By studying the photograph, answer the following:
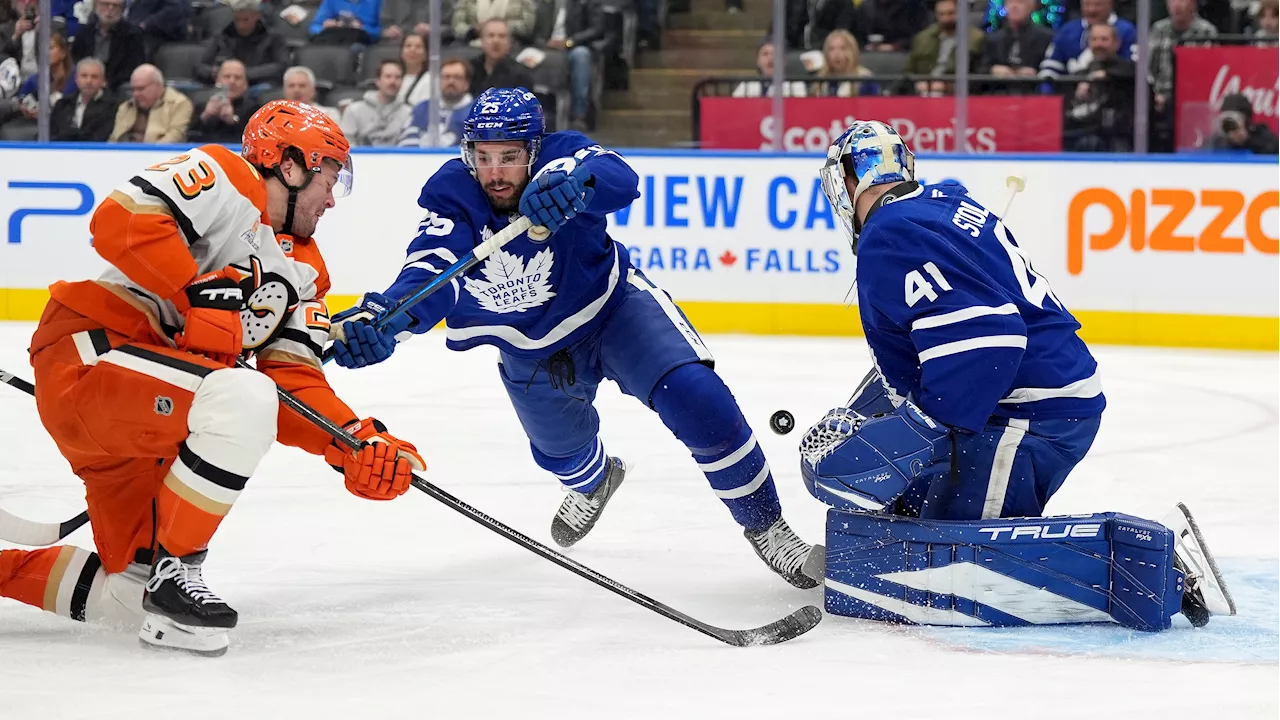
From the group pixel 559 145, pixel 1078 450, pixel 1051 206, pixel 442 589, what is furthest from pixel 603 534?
pixel 1051 206

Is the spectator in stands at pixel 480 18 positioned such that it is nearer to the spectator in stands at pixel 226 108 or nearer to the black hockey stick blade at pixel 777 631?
the spectator in stands at pixel 226 108

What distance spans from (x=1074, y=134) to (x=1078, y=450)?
14.6 feet

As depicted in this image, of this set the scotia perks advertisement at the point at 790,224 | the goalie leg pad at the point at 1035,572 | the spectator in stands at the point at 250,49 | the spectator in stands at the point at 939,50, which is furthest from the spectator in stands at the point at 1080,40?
the goalie leg pad at the point at 1035,572

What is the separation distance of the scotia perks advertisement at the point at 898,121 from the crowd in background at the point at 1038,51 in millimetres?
43

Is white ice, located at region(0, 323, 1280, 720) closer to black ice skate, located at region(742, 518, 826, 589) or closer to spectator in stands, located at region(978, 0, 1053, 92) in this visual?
black ice skate, located at region(742, 518, 826, 589)

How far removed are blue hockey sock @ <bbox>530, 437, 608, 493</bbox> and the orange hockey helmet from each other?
1028 millimetres

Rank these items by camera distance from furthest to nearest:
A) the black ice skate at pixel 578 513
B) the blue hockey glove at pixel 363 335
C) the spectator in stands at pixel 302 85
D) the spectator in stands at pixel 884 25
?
the spectator in stands at pixel 302 85
the spectator in stands at pixel 884 25
the black ice skate at pixel 578 513
the blue hockey glove at pixel 363 335

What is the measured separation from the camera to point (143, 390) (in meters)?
2.64

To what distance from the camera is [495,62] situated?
24.6 feet

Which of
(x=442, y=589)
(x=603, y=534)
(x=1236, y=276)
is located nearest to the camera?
(x=442, y=589)

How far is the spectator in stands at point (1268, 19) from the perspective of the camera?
6.88m

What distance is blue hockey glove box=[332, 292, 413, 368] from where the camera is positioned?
299 centimetres

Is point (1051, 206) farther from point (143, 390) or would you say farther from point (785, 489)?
point (143, 390)

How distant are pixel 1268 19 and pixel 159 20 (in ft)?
16.5
